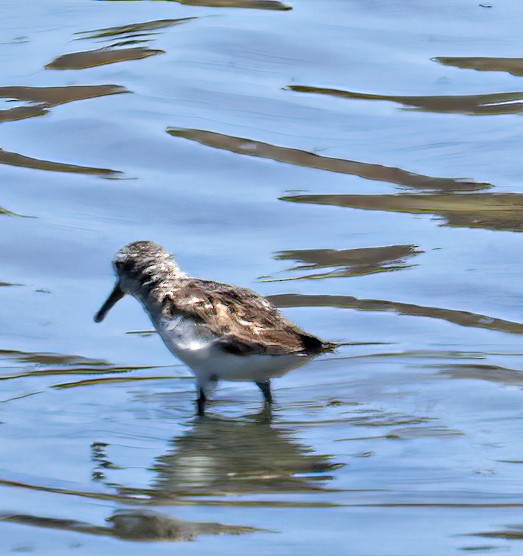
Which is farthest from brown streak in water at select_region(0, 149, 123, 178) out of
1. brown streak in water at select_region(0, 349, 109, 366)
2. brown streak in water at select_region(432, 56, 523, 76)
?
brown streak in water at select_region(432, 56, 523, 76)

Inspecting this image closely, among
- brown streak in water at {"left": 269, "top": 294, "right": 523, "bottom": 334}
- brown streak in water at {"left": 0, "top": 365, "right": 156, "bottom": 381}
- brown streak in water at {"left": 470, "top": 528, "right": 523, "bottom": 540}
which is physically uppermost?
brown streak in water at {"left": 470, "top": 528, "right": 523, "bottom": 540}

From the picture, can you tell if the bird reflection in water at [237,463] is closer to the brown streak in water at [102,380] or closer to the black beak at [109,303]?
the brown streak in water at [102,380]

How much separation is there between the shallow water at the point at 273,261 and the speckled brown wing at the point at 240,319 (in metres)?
0.40

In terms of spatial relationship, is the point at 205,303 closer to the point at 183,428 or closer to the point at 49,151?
the point at 183,428

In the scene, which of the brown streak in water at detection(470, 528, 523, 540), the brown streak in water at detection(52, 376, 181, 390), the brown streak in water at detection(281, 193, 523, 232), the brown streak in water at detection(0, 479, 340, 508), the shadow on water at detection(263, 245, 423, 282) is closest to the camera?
the brown streak in water at detection(470, 528, 523, 540)

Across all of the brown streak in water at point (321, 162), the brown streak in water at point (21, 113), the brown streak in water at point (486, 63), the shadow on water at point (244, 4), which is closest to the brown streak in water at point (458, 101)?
the brown streak in water at point (486, 63)

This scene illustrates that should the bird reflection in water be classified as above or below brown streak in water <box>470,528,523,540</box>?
below

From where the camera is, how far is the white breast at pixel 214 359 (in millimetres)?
7836

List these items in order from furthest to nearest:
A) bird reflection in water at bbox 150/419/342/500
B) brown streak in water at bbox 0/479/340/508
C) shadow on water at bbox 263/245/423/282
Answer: shadow on water at bbox 263/245/423/282
bird reflection in water at bbox 150/419/342/500
brown streak in water at bbox 0/479/340/508

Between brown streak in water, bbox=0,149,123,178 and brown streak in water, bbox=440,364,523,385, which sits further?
brown streak in water, bbox=0,149,123,178

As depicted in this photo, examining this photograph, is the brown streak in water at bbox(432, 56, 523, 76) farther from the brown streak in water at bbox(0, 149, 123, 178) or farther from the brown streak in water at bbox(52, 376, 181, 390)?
the brown streak in water at bbox(52, 376, 181, 390)

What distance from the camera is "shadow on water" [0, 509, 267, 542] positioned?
243 inches

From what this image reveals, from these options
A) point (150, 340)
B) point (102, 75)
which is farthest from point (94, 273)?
point (102, 75)

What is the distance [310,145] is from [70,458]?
5744 millimetres
